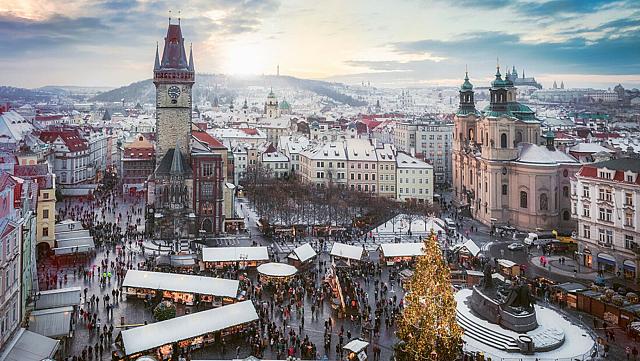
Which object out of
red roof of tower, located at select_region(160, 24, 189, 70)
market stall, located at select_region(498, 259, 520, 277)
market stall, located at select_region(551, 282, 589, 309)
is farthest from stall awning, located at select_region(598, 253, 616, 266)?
Answer: red roof of tower, located at select_region(160, 24, 189, 70)

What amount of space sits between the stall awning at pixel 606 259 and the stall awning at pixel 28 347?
133ft

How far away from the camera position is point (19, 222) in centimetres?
2980

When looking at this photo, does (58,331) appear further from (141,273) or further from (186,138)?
(186,138)

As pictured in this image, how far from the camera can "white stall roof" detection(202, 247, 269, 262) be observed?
46156mm

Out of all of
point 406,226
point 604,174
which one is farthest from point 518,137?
point 604,174

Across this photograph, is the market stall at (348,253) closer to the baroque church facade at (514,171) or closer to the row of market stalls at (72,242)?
the row of market stalls at (72,242)

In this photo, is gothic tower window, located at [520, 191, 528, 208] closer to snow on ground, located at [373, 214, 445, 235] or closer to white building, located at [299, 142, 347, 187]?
snow on ground, located at [373, 214, 445, 235]

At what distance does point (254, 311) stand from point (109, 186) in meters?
70.5

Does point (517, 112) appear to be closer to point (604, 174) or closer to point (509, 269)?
point (604, 174)

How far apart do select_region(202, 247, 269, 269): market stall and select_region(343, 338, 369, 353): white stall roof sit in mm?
17902

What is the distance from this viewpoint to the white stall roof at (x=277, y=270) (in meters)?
42.2

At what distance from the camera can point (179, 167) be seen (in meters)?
61.0

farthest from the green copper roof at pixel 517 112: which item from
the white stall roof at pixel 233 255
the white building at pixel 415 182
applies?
the white stall roof at pixel 233 255

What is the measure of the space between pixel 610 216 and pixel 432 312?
98.6 ft
